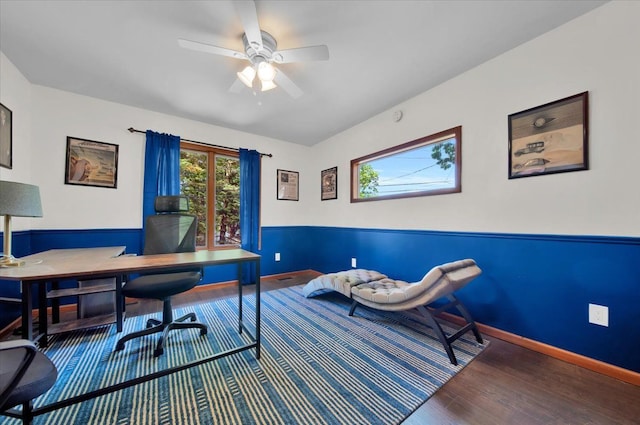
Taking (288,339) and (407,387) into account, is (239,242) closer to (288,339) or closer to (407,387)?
(288,339)

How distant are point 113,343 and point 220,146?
2.71 meters

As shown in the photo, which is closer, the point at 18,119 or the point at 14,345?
the point at 14,345

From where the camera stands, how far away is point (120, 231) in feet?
9.64

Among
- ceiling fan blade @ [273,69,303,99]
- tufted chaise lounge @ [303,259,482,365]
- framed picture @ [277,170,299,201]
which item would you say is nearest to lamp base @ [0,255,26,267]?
ceiling fan blade @ [273,69,303,99]

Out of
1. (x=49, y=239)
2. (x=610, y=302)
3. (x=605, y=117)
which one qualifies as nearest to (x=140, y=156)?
(x=49, y=239)

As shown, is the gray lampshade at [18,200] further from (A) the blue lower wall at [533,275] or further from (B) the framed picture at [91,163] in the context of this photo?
(B) the framed picture at [91,163]

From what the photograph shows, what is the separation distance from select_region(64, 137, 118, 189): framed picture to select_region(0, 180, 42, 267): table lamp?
123 cm

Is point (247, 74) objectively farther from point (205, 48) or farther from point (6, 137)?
point (6, 137)

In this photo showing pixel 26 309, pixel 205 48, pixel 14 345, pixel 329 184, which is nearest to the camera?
pixel 14 345

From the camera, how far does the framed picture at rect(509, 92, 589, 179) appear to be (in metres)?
1.70

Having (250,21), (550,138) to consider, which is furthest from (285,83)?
(550,138)

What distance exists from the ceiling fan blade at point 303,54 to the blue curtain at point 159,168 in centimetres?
212

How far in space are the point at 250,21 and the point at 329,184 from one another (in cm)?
284

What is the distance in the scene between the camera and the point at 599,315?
162 centimetres
